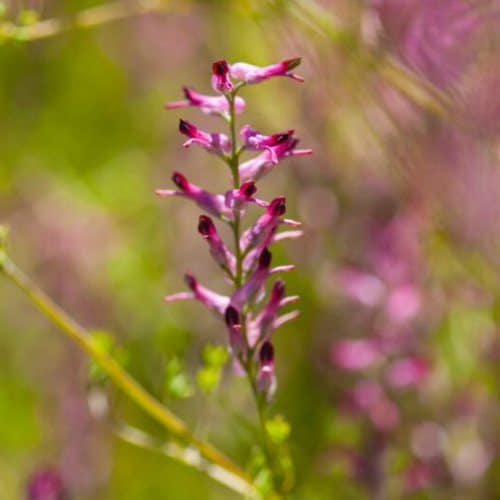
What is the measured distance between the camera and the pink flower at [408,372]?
1325 mm

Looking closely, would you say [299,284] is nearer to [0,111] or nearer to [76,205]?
[76,205]

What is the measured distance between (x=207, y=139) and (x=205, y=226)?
70 millimetres

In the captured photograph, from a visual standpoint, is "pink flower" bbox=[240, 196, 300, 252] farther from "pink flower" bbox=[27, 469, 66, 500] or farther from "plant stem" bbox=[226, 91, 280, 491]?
"pink flower" bbox=[27, 469, 66, 500]

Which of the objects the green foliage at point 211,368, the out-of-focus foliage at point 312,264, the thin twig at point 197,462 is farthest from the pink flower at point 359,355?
the green foliage at point 211,368

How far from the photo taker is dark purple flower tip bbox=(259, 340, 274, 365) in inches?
34.2

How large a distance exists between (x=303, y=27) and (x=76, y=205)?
892 mm

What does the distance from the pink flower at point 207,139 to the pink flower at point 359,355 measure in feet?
2.15

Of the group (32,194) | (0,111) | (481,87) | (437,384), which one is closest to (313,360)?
(437,384)

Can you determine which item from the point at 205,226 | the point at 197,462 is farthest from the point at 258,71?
the point at 197,462

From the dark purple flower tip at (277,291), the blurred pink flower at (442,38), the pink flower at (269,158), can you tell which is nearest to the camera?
the pink flower at (269,158)

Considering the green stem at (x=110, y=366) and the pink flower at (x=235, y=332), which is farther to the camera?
the green stem at (x=110, y=366)

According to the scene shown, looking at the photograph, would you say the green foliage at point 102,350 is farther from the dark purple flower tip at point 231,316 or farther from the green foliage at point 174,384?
the dark purple flower tip at point 231,316

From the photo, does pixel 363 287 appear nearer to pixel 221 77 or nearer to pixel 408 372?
pixel 408 372

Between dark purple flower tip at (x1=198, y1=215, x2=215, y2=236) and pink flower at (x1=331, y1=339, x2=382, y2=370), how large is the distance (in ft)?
2.04
